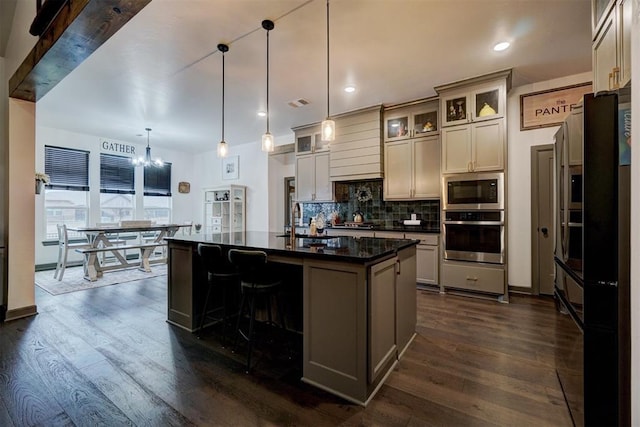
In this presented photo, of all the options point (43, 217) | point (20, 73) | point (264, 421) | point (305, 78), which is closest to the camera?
point (264, 421)

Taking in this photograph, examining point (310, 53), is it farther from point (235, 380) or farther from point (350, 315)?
point (235, 380)

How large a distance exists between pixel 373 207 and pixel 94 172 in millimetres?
6036

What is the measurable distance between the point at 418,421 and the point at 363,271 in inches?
34.5

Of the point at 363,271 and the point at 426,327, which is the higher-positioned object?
the point at 363,271

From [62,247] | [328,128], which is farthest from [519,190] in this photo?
[62,247]

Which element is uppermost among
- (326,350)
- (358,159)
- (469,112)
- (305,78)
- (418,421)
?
(305,78)

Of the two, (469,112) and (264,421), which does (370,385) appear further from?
(469,112)

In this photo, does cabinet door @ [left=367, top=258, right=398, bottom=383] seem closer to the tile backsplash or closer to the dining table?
the tile backsplash

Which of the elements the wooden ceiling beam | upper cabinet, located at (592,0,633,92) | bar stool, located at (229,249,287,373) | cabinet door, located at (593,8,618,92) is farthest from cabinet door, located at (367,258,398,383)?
the wooden ceiling beam

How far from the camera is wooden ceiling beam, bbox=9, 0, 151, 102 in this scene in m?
1.82

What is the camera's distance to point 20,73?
9.30 ft

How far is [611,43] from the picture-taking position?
68.9 inches

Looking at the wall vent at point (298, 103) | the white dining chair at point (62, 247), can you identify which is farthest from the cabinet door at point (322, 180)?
the white dining chair at point (62, 247)

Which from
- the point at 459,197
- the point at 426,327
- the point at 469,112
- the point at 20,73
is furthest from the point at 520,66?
the point at 20,73
